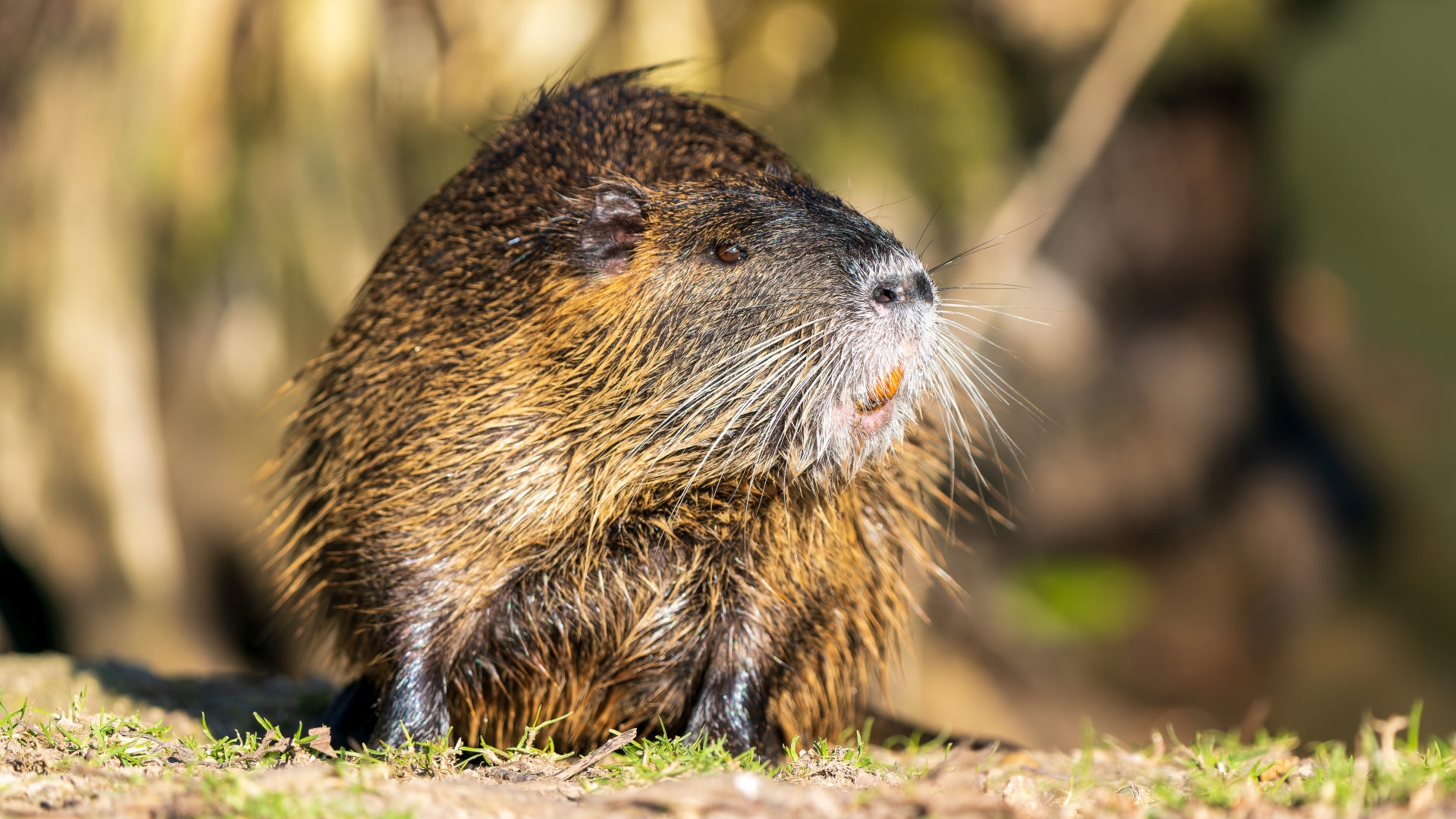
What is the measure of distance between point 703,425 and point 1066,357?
24.0ft

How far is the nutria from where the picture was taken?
301cm

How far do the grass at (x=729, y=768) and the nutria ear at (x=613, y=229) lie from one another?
112 centimetres

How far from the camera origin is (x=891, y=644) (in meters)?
3.77

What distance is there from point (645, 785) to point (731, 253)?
1.19 m

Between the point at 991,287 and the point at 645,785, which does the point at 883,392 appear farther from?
the point at 991,287

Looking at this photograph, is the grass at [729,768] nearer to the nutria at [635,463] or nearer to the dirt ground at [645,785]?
the dirt ground at [645,785]

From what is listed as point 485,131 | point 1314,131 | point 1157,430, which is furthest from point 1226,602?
point 485,131

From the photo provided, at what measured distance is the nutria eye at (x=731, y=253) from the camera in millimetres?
3094

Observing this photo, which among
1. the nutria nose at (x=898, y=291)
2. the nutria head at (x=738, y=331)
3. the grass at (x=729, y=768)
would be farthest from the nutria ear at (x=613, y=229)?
the grass at (x=729, y=768)

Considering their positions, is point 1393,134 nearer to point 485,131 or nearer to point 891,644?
point 485,131

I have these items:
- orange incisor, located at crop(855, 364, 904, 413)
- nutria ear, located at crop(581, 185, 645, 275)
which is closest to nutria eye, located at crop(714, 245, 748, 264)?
nutria ear, located at crop(581, 185, 645, 275)

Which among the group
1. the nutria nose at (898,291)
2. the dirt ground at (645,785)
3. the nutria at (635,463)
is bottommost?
the dirt ground at (645,785)

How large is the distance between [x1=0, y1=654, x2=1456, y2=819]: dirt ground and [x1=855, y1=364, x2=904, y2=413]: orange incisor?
777 millimetres

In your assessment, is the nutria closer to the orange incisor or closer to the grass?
the orange incisor
